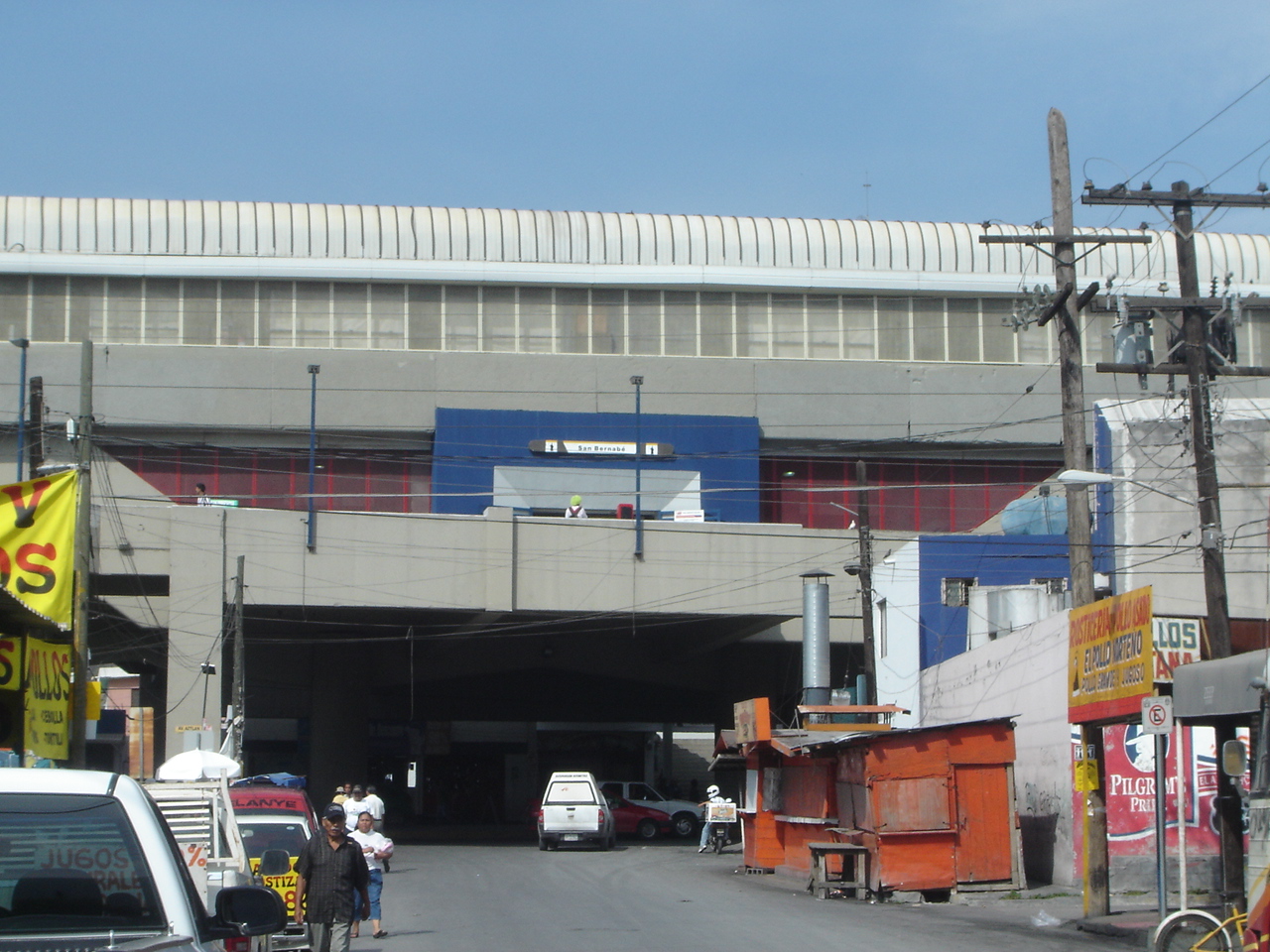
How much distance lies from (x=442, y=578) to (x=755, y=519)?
46.7ft

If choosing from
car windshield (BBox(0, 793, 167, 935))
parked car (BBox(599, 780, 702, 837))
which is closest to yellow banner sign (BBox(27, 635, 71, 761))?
car windshield (BBox(0, 793, 167, 935))

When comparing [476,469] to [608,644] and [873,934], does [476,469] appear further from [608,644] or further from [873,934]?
[873,934]

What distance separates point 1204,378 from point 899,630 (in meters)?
22.4

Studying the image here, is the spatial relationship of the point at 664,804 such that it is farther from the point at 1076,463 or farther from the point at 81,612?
the point at 1076,463

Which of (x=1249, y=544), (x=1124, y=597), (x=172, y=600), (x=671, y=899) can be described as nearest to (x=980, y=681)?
(x=1249, y=544)

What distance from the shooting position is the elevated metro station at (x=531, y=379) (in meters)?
50.2

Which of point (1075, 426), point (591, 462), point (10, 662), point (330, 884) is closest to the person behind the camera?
point (10, 662)

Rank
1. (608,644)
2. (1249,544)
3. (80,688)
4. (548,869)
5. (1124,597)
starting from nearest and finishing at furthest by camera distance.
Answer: (1124,597) < (80,688) < (548,869) < (1249,544) < (608,644)

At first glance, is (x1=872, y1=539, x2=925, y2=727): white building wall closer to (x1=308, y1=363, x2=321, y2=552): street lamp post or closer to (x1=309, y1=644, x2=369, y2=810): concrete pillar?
(x1=308, y1=363, x2=321, y2=552): street lamp post

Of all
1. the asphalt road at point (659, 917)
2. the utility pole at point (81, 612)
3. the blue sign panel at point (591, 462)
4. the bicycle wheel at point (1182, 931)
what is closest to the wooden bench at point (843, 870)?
the asphalt road at point (659, 917)

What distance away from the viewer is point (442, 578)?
41500 millimetres

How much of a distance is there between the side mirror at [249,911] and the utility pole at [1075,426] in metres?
14.2

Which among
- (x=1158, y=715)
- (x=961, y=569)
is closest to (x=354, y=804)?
(x=1158, y=715)

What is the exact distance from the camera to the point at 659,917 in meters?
18.7
